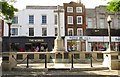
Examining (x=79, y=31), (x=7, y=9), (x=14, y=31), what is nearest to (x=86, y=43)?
(x=79, y=31)

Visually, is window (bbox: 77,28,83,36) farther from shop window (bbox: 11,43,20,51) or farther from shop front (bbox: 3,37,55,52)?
shop window (bbox: 11,43,20,51)

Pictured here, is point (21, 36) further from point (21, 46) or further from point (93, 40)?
point (93, 40)

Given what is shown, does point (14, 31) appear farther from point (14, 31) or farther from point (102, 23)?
point (102, 23)

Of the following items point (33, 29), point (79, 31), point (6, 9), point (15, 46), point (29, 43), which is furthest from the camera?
point (79, 31)

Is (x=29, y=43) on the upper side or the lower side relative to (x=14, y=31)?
lower

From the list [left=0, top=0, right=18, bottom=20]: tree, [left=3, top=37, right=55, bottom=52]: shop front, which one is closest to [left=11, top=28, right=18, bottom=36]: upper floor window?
[left=3, top=37, right=55, bottom=52]: shop front

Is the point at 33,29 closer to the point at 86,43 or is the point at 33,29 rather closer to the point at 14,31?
the point at 14,31

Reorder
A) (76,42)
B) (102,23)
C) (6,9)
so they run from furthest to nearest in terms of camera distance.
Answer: (102,23)
(76,42)
(6,9)

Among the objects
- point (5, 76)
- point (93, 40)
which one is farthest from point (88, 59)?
point (93, 40)

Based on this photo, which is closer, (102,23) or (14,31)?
(14,31)

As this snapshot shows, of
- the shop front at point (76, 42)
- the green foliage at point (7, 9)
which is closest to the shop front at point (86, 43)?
the shop front at point (76, 42)

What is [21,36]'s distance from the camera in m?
49.6

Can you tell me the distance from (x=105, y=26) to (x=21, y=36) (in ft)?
56.1

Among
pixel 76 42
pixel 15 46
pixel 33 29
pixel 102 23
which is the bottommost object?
pixel 15 46
